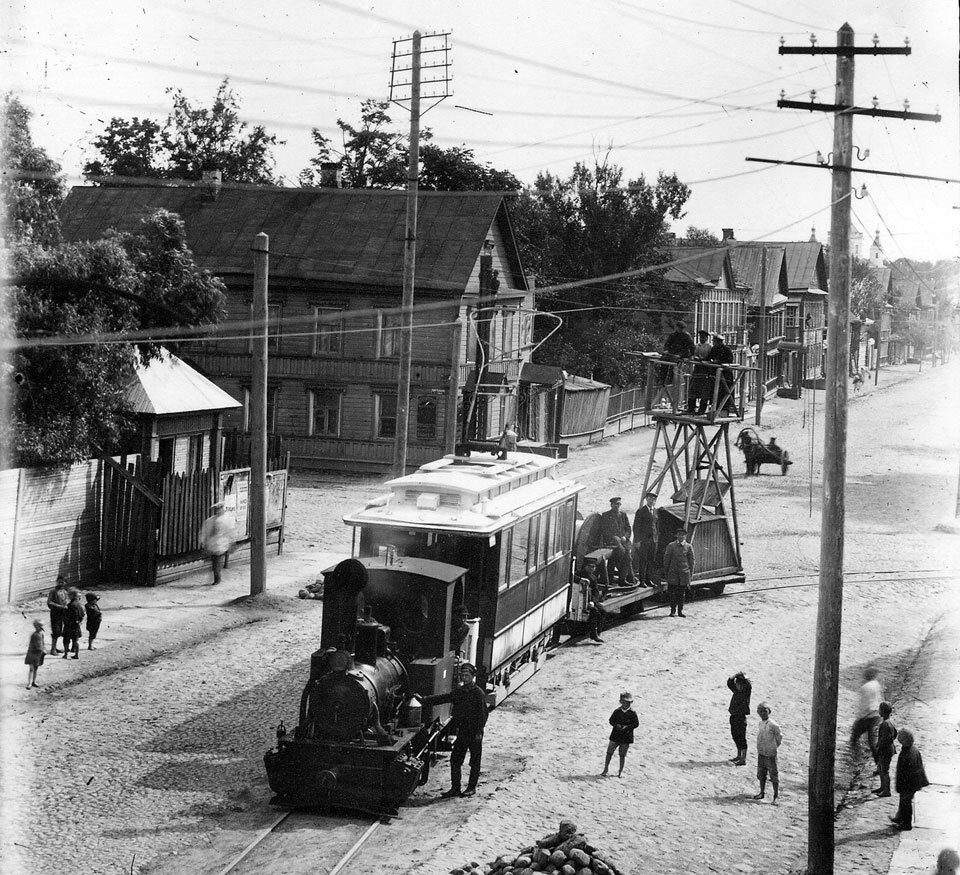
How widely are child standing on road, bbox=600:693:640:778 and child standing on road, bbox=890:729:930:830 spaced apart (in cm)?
292

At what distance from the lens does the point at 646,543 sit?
2205cm

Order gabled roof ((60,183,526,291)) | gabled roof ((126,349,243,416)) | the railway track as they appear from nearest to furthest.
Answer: the railway track, gabled roof ((126,349,243,416)), gabled roof ((60,183,526,291))

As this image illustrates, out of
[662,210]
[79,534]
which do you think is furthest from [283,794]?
[662,210]

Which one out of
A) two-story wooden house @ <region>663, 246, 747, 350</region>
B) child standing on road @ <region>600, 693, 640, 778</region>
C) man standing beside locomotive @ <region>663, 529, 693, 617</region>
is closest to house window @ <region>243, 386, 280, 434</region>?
man standing beside locomotive @ <region>663, 529, 693, 617</region>

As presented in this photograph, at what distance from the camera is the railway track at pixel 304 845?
10.5m

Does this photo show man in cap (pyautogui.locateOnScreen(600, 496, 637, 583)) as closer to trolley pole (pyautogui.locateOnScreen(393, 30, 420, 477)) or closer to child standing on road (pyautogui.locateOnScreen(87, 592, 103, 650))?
trolley pole (pyautogui.locateOnScreen(393, 30, 420, 477))

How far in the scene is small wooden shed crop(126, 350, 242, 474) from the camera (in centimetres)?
2466

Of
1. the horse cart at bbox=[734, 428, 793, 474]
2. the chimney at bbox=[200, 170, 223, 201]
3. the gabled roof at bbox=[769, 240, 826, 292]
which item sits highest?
the gabled roof at bbox=[769, 240, 826, 292]

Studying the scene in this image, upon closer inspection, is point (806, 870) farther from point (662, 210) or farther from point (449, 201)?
point (662, 210)

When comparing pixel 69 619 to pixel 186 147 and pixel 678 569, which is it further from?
pixel 186 147

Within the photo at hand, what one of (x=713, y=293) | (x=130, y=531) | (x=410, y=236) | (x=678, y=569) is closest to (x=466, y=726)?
(x=678, y=569)

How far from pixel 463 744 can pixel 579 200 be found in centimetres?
4666

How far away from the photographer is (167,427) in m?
25.6

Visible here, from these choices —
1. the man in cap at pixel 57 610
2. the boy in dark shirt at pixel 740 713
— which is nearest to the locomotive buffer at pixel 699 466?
the boy in dark shirt at pixel 740 713
